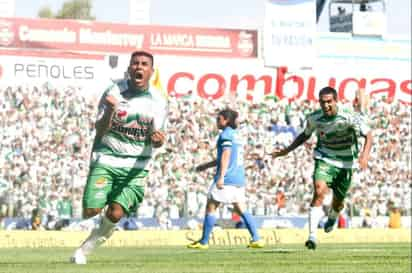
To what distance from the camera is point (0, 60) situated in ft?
120

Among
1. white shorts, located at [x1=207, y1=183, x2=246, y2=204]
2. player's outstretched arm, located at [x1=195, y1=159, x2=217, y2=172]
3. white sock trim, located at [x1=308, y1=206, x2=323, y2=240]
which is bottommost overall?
white sock trim, located at [x1=308, y1=206, x2=323, y2=240]

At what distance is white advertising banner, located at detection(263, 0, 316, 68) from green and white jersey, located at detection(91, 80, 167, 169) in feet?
89.5

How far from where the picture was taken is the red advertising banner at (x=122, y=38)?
37.0 meters

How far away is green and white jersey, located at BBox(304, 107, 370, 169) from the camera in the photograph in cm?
1697

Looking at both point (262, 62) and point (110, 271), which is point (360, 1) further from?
point (110, 271)

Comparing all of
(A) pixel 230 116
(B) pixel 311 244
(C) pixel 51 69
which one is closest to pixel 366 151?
(B) pixel 311 244

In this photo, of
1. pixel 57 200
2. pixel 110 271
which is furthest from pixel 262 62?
pixel 110 271

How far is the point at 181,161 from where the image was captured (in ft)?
112

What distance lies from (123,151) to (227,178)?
271 inches

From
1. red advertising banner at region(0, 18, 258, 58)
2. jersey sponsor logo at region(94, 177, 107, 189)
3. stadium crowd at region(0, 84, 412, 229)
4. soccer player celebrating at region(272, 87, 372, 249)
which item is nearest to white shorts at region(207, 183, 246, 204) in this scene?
soccer player celebrating at region(272, 87, 372, 249)

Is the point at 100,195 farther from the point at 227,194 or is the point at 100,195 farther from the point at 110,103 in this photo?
the point at 227,194

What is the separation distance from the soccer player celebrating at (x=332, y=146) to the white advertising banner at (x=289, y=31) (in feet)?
74.1

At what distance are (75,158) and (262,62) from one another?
1162 centimetres

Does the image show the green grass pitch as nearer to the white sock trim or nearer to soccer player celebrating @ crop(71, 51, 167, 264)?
soccer player celebrating @ crop(71, 51, 167, 264)
